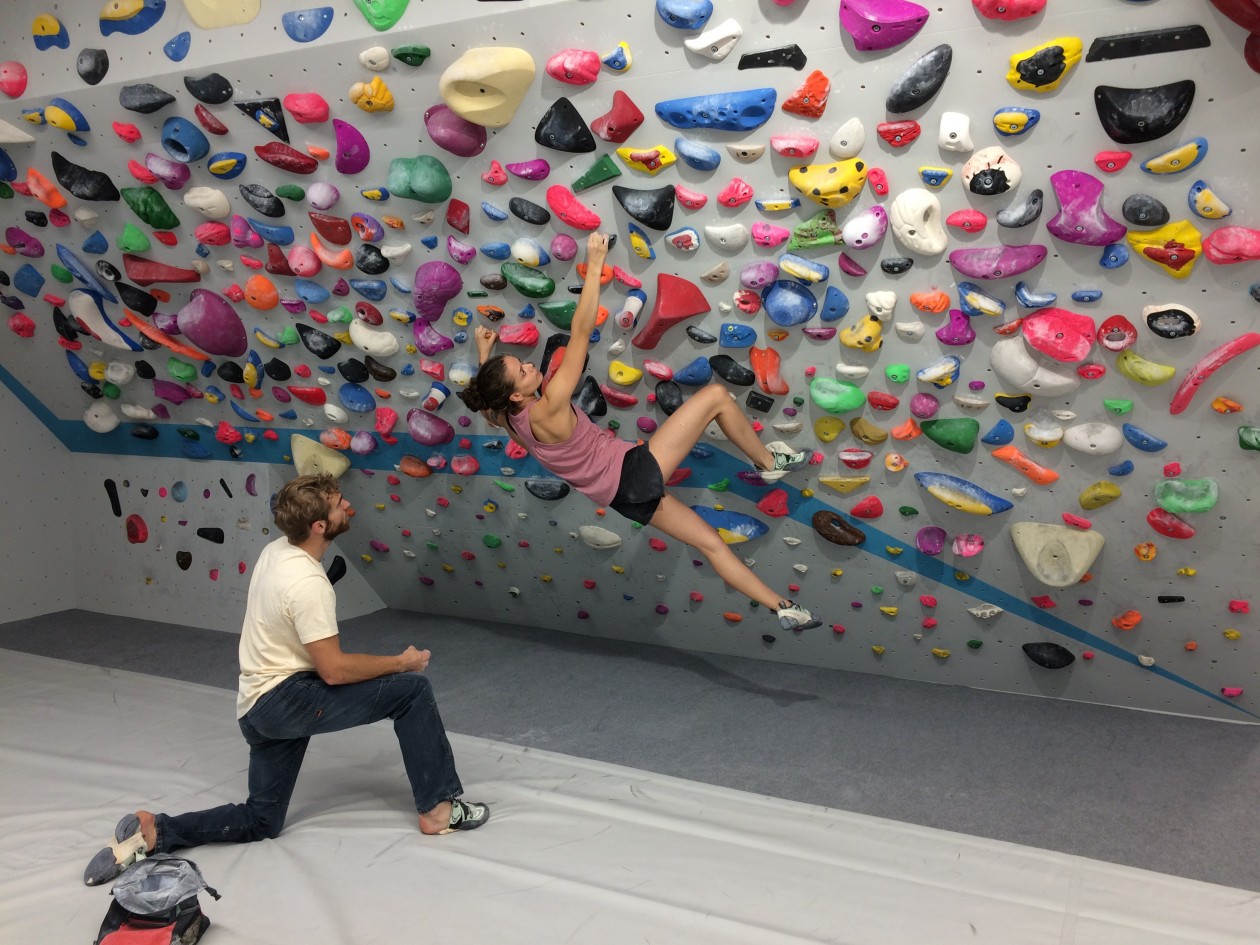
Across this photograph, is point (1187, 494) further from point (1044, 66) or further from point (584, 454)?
point (584, 454)

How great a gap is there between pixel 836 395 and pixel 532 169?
3.34 feet

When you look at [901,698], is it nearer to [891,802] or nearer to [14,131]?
[891,802]

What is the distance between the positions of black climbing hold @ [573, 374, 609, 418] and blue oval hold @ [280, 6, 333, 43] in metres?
1.18

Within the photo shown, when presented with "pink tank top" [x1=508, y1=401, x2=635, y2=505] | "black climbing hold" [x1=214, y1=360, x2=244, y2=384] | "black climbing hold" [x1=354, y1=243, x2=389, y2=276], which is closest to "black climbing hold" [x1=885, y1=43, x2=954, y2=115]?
"pink tank top" [x1=508, y1=401, x2=635, y2=505]

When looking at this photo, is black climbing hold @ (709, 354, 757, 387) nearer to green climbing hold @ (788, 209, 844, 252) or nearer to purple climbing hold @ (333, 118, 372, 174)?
green climbing hold @ (788, 209, 844, 252)

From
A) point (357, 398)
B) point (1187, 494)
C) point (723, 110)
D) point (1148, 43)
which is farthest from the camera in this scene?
point (357, 398)

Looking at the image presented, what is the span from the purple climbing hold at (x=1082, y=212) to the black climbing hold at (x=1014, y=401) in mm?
462

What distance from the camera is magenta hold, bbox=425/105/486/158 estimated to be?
8.35ft

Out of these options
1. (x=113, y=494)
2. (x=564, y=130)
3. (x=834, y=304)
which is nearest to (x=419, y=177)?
(x=564, y=130)

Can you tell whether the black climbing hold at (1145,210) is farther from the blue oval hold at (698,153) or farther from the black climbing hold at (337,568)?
the black climbing hold at (337,568)

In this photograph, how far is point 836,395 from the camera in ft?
8.95

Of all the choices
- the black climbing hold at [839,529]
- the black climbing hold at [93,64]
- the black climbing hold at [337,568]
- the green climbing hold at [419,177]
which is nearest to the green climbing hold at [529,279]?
the green climbing hold at [419,177]

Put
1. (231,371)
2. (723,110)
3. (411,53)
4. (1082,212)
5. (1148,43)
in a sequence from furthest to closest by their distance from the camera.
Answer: (231,371) → (411,53) → (723,110) → (1082,212) → (1148,43)

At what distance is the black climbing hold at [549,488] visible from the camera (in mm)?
3445
